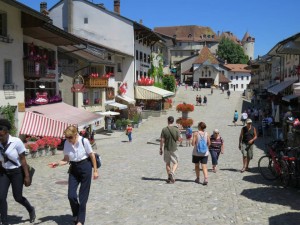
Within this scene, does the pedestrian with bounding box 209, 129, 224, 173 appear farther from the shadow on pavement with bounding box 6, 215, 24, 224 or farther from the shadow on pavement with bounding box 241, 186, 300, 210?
the shadow on pavement with bounding box 6, 215, 24, 224

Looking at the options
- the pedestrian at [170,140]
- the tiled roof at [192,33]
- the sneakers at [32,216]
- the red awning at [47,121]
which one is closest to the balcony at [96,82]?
the red awning at [47,121]

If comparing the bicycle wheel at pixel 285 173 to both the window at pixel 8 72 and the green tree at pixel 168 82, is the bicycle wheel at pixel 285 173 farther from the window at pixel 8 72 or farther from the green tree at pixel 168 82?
the green tree at pixel 168 82

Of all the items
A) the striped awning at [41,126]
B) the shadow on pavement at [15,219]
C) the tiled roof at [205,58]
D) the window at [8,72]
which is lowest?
the shadow on pavement at [15,219]

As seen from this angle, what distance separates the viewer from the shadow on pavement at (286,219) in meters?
7.84

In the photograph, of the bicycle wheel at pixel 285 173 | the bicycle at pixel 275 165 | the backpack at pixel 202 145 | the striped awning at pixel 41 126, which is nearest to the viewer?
the bicycle wheel at pixel 285 173

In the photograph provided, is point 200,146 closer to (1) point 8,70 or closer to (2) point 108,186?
(2) point 108,186

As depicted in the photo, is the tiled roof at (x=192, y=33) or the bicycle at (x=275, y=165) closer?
the bicycle at (x=275, y=165)

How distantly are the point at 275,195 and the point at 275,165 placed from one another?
1484 mm

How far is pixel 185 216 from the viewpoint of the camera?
329 inches

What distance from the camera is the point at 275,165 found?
1148 centimetres

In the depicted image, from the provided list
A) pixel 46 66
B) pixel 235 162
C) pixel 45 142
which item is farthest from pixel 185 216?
pixel 46 66

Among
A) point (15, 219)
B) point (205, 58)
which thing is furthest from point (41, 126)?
point (205, 58)

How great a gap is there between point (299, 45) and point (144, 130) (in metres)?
19.6

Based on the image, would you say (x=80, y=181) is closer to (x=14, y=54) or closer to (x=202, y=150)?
(x=202, y=150)
